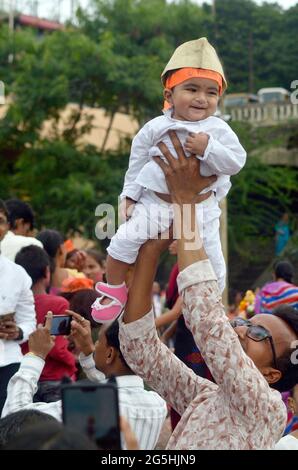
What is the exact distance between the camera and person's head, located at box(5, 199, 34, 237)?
688 centimetres

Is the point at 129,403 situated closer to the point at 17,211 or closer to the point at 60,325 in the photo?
the point at 60,325

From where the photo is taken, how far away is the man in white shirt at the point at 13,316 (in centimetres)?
521

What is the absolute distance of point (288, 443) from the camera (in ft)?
9.60

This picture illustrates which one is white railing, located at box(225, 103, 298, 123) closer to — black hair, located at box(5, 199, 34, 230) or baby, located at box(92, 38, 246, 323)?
black hair, located at box(5, 199, 34, 230)

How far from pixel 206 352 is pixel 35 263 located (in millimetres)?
3229

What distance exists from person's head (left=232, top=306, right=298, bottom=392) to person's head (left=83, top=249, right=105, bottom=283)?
4458mm

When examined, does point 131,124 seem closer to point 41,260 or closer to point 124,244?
point 41,260

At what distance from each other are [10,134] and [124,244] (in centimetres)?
1509

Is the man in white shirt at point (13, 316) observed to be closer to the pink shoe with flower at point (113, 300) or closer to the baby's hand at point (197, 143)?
the pink shoe with flower at point (113, 300)

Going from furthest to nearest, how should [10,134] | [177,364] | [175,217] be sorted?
[10,134] → [177,364] → [175,217]

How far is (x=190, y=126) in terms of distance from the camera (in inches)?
128

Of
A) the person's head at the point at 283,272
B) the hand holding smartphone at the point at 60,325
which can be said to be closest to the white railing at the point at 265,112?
the person's head at the point at 283,272

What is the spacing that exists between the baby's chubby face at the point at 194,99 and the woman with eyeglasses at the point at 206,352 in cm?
13
